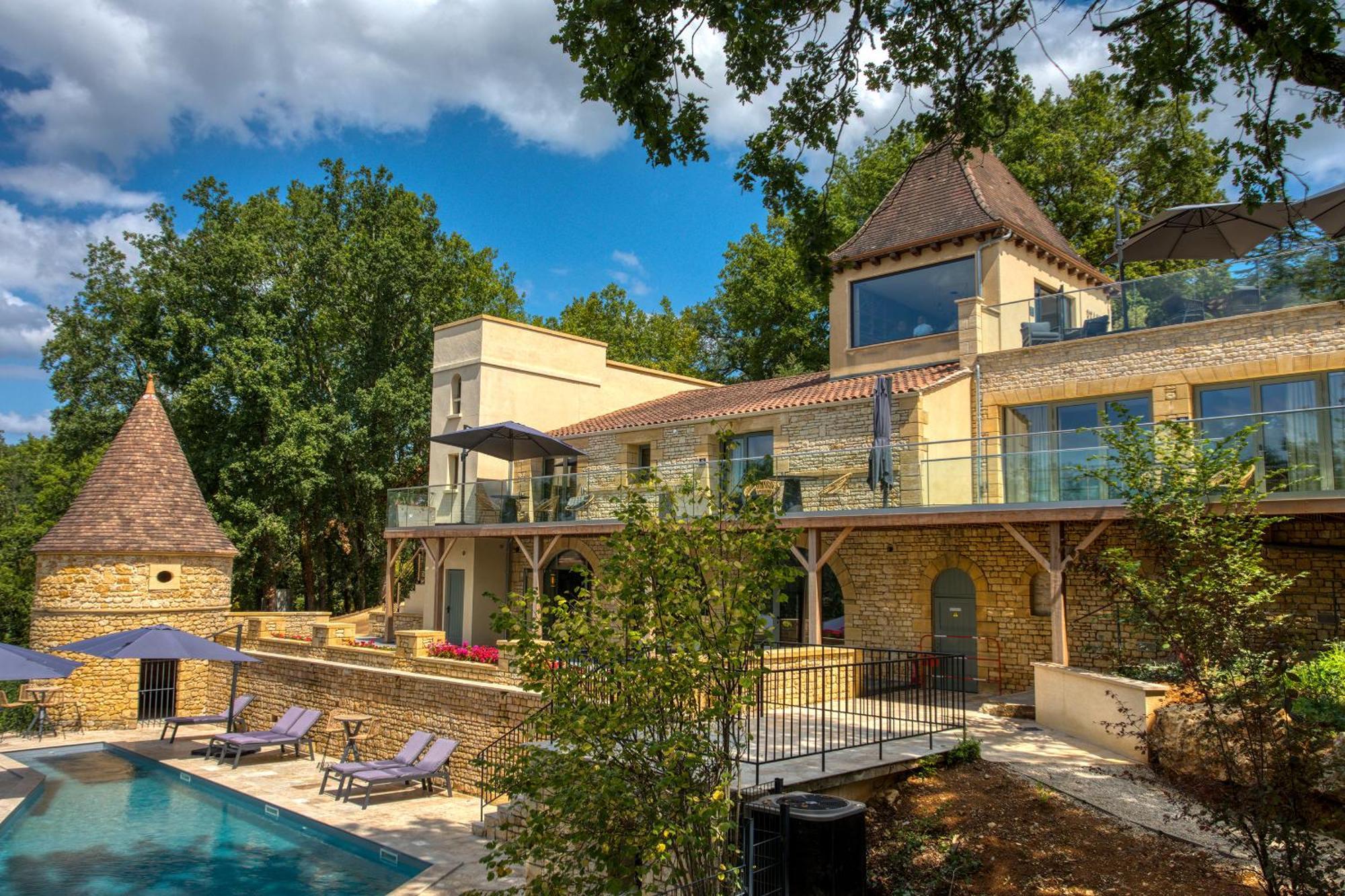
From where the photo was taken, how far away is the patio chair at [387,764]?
15.0 m

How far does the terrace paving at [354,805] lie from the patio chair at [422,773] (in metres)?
0.19

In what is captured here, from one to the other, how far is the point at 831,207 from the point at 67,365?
26.6 metres

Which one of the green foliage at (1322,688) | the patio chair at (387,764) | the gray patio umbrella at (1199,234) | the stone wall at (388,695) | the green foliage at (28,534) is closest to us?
the green foliage at (1322,688)

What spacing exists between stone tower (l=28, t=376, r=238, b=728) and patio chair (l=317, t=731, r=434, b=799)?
9.50 meters

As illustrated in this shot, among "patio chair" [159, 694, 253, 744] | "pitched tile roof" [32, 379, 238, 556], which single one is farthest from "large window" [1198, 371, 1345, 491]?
"pitched tile roof" [32, 379, 238, 556]

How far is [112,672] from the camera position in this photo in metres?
22.5

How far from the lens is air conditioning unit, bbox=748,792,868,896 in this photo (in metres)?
7.23

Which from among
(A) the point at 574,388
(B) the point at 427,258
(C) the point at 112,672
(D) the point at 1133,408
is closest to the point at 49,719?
(C) the point at 112,672

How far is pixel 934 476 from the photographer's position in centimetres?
1490

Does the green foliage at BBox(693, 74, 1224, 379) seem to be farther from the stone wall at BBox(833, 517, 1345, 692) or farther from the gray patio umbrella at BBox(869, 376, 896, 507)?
the stone wall at BBox(833, 517, 1345, 692)

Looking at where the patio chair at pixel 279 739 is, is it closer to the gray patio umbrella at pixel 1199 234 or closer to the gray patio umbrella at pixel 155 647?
the gray patio umbrella at pixel 155 647

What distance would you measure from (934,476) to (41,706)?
20.4 metres

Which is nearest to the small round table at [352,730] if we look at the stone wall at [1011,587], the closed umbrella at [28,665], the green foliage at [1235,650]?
the closed umbrella at [28,665]

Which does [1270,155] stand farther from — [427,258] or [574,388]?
[427,258]
